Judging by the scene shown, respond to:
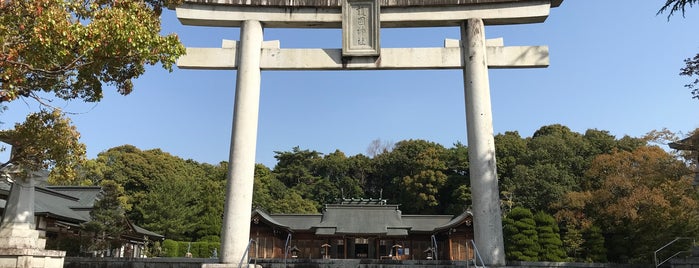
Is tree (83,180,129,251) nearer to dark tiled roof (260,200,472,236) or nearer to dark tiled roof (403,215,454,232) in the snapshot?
dark tiled roof (260,200,472,236)

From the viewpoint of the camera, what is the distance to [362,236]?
82.8 ft

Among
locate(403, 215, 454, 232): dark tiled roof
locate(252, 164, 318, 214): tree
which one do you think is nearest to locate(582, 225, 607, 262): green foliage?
locate(403, 215, 454, 232): dark tiled roof

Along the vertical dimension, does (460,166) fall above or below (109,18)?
above

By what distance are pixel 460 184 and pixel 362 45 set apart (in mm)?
35023

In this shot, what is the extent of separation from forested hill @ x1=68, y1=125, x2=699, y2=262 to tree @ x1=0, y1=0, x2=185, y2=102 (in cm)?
1537

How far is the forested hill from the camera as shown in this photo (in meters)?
17.4

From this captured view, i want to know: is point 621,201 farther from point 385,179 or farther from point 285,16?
point 385,179

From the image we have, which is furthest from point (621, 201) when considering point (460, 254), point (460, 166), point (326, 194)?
point (326, 194)

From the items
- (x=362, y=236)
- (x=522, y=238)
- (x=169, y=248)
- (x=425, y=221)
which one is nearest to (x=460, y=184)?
(x=425, y=221)

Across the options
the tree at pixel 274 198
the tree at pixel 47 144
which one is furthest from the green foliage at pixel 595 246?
the tree at pixel 274 198

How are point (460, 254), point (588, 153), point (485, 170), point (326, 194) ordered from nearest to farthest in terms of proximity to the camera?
point (485, 170) < point (460, 254) < point (588, 153) < point (326, 194)

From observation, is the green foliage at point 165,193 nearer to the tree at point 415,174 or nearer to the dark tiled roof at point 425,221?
the dark tiled roof at point 425,221

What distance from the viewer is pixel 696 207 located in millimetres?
15961

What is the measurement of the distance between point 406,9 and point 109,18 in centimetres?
535
